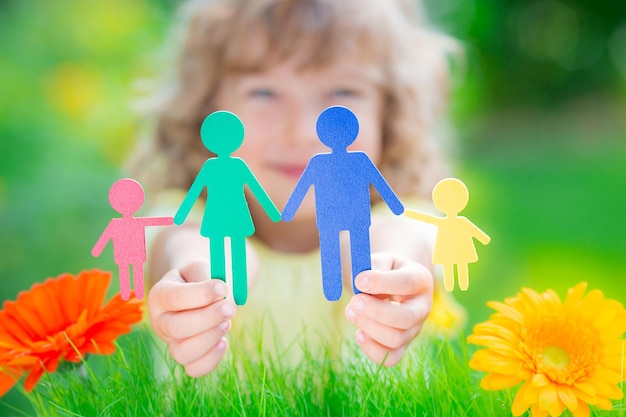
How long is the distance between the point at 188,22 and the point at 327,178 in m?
0.75

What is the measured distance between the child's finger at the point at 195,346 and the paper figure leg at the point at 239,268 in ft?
0.10

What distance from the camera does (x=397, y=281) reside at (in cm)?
54

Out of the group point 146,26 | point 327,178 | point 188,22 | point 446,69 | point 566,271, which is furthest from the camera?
point 146,26

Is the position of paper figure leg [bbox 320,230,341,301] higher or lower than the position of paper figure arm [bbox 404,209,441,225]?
lower

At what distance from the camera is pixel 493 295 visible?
70.5 inches

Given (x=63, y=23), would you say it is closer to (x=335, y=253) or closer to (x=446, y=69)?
(x=446, y=69)

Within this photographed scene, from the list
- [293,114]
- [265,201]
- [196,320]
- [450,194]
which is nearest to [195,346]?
[196,320]

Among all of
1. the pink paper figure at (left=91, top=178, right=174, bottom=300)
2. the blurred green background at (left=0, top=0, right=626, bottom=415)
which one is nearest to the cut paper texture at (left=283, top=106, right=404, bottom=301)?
the pink paper figure at (left=91, top=178, right=174, bottom=300)

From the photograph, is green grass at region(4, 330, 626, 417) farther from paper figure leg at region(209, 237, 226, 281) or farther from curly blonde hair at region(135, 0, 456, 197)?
curly blonde hair at region(135, 0, 456, 197)

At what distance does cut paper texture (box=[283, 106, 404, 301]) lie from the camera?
53 cm

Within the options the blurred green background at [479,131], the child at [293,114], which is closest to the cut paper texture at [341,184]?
the child at [293,114]

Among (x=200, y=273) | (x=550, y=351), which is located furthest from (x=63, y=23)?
(x=550, y=351)

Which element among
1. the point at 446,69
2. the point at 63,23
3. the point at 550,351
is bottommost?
the point at 550,351

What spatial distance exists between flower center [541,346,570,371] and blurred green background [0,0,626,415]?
976mm
